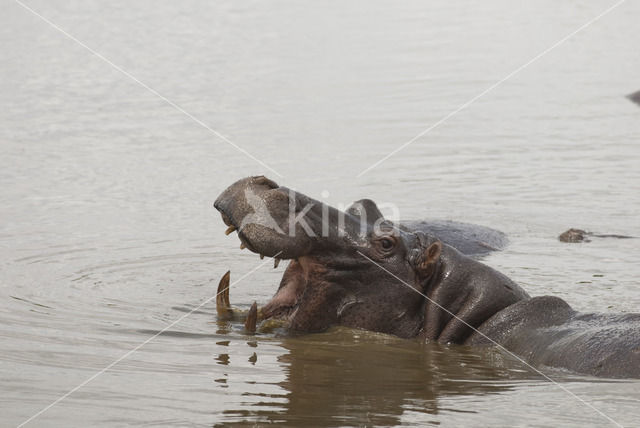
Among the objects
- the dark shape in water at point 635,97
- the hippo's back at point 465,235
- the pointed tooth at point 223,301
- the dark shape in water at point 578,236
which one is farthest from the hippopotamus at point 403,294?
the dark shape in water at point 635,97

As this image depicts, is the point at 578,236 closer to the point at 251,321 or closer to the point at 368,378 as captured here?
the point at 251,321

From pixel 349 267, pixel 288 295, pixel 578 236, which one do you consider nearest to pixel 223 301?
pixel 288 295

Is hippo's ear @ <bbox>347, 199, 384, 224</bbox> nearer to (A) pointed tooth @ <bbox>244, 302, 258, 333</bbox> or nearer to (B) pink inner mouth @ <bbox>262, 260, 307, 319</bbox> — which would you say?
(B) pink inner mouth @ <bbox>262, 260, 307, 319</bbox>

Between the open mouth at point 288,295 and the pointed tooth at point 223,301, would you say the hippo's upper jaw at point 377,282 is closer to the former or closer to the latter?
the open mouth at point 288,295

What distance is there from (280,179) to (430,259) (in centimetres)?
584

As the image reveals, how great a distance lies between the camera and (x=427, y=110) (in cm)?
1617

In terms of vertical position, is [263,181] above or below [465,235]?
above

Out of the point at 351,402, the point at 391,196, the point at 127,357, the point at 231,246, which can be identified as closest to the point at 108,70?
the point at 391,196

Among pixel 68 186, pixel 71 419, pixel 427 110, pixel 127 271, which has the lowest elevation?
pixel 71 419

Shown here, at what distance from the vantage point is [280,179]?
497 inches

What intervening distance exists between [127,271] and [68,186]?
3.09 m

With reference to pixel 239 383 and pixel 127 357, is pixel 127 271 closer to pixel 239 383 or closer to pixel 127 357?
pixel 127 357

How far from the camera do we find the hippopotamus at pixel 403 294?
6578 mm

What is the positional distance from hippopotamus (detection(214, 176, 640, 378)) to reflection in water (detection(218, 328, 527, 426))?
98 millimetres
